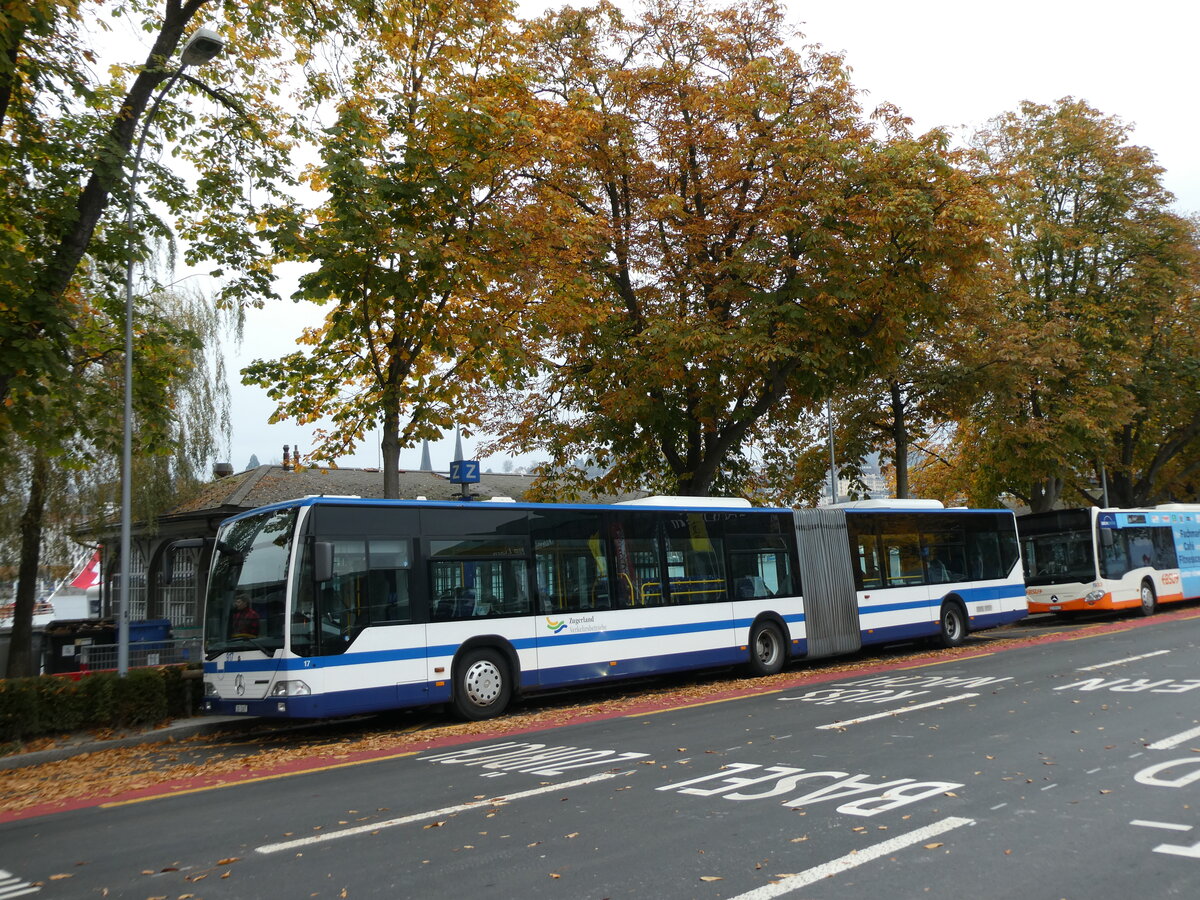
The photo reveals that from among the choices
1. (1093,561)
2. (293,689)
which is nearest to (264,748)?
(293,689)

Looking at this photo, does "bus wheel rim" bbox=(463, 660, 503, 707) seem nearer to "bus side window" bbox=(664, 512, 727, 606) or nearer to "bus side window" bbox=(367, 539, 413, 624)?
"bus side window" bbox=(367, 539, 413, 624)

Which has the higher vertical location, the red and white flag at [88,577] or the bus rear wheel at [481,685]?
the red and white flag at [88,577]

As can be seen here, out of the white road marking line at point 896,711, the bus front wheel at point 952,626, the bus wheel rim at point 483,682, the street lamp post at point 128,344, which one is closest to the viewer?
the white road marking line at point 896,711

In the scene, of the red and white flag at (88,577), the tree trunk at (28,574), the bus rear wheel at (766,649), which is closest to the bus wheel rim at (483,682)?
the bus rear wheel at (766,649)

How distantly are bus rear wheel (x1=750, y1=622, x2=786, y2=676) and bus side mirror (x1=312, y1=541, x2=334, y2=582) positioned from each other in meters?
8.70

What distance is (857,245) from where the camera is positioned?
1923 centimetres

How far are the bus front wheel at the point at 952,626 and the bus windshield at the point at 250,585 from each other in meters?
15.4

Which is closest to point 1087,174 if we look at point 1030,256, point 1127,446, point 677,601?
point 1030,256

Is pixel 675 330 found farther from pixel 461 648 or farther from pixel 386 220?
pixel 461 648

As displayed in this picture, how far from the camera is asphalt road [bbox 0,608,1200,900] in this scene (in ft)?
18.2

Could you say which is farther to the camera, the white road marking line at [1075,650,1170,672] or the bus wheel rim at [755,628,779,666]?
the bus wheel rim at [755,628,779,666]

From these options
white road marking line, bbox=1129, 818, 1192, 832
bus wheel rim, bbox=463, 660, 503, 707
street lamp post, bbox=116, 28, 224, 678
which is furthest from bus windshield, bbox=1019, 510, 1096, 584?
street lamp post, bbox=116, 28, 224, 678

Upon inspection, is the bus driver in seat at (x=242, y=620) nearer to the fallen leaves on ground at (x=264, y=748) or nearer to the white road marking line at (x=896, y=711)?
the fallen leaves on ground at (x=264, y=748)

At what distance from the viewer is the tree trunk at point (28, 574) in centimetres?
1908
